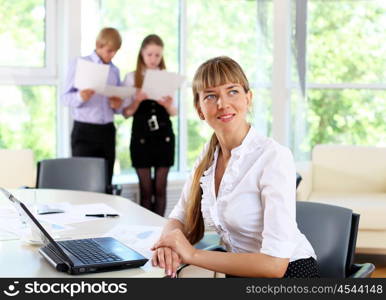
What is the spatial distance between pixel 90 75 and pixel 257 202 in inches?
114

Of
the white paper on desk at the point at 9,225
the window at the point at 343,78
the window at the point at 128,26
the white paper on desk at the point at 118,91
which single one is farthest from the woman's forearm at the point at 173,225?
the window at the point at 343,78

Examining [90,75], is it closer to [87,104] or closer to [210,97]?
[87,104]

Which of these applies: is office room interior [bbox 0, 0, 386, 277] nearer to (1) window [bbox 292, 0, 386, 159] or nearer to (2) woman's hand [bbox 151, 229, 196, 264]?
(1) window [bbox 292, 0, 386, 159]

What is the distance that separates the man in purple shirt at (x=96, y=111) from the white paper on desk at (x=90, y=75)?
0.10 m

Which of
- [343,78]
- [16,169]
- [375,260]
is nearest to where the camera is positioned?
[16,169]

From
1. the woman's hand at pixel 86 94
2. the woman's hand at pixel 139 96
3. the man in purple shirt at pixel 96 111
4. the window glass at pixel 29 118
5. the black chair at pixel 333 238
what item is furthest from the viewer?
the window glass at pixel 29 118

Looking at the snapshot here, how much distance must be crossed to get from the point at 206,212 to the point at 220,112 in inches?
14.1

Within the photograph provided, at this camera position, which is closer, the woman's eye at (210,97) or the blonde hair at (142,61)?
the woman's eye at (210,97)

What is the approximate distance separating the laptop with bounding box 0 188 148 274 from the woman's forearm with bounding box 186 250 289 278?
180 millimetres

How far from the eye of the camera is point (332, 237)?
240 cm

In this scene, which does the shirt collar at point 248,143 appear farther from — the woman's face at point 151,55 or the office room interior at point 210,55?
the office room interior at point 210,55

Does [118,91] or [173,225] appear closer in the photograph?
[173,225]

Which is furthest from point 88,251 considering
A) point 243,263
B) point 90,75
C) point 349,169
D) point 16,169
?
point 349,169

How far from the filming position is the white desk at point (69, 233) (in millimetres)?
1991
